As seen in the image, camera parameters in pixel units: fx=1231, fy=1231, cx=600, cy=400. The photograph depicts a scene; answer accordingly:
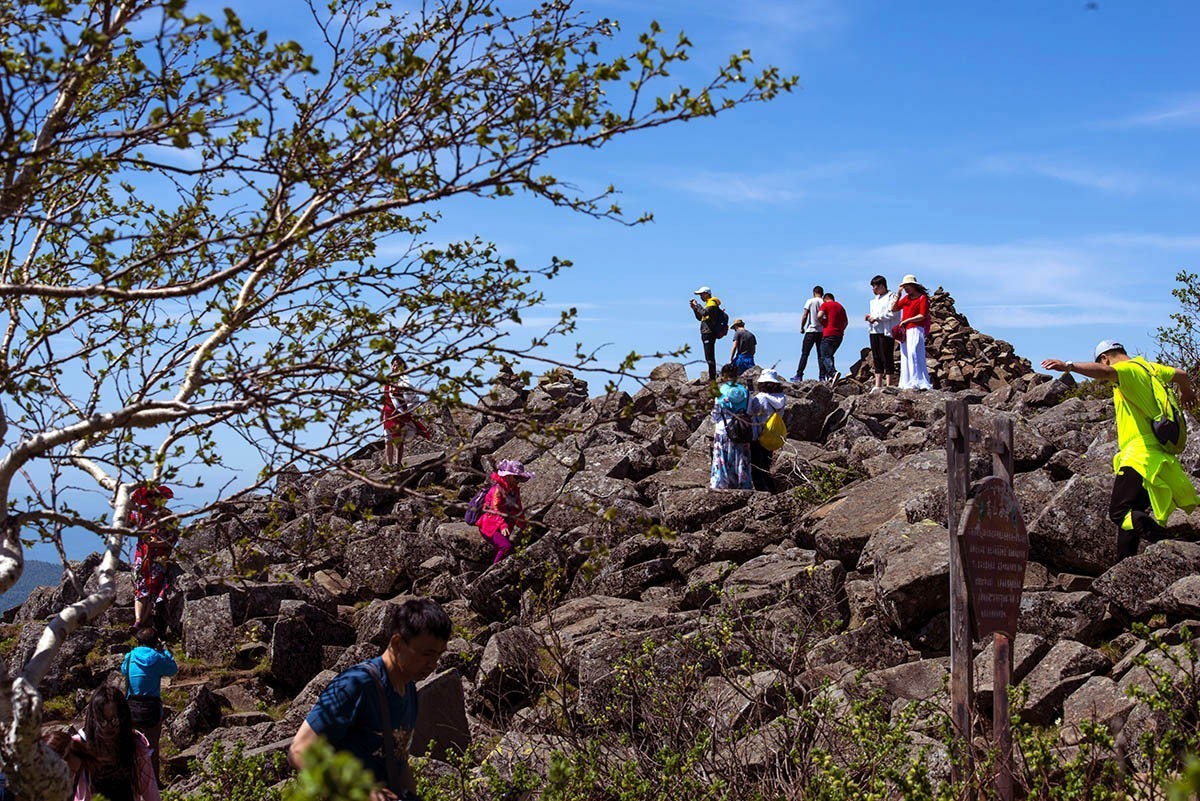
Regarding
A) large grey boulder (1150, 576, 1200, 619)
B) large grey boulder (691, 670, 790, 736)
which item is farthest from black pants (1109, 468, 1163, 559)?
large grey boulder (691, 670, 790, 736)

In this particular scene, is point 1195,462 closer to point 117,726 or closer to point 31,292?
point 117,726

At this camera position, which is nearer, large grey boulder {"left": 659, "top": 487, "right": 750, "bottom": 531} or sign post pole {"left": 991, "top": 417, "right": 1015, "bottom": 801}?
sign post pole {"left": 991, "top": 417, "right": 1015, "bottom": 801}

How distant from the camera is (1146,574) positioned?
10445 mm

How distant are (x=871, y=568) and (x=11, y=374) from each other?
868cm

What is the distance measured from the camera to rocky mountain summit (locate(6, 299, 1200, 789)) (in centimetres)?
818

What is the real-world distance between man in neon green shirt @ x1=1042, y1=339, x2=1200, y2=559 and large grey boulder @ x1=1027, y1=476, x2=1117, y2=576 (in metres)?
0.42

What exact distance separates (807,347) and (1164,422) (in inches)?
660

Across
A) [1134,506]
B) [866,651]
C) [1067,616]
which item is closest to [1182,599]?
[1067,616]

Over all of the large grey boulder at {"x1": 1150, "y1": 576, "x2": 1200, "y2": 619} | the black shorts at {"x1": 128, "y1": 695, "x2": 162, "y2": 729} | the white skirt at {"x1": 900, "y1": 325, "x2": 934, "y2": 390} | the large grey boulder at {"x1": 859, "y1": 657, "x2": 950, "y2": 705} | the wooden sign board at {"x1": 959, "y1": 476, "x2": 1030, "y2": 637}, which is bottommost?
the black shorts at {"x1": 128, "y1": 695, "x2": 162, "y2": 729}

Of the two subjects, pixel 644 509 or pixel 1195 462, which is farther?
pixel 644 509

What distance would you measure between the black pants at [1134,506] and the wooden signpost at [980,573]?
136 inches

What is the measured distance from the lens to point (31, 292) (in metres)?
5.20

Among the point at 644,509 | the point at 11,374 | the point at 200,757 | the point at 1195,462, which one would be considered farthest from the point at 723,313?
the point at 11,374

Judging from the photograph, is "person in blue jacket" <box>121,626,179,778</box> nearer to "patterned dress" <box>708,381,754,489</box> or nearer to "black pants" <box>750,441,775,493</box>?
"patterned dress" <box>708,381,754,489</box>
